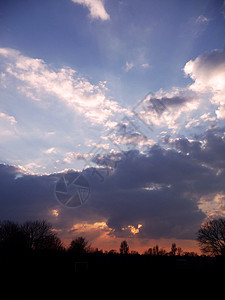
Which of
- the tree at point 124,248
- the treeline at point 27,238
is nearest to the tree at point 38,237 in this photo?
the treeline at point 27,238

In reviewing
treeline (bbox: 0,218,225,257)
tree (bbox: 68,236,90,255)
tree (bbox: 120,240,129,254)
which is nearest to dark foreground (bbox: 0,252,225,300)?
treeline (bbox: 0,218,225,257)

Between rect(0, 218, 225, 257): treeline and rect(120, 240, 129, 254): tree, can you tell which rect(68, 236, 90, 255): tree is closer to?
rect(0, 218, 225, 257): treeline

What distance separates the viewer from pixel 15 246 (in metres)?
45.0

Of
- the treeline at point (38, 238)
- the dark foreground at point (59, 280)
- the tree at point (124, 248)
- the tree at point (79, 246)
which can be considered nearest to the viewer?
the dark foreground at point (59, 280)

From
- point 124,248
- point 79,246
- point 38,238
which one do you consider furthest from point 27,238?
point 124,248

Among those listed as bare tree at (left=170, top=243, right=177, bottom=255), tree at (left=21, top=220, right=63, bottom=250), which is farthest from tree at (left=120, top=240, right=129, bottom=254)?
tree at (left=21, top=220, right=63, bottom=250)

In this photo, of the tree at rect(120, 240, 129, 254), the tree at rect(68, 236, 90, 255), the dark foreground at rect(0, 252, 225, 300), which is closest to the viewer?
the dark foreground at rect(0, 252, 225, 300)

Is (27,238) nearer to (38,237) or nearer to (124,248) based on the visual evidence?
(38,237)

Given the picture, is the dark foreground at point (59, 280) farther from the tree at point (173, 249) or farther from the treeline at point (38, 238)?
the tree at point (173, 249)

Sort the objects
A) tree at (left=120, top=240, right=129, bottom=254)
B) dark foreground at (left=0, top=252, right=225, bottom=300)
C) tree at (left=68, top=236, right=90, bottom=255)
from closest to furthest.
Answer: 1. dark foreground at (left=0, top=252, right=225, bottom=300)
2. tree at (left=68, top=236, right=90, bottom=255)
3. tree at (left=120, top=240, right=129, bottom=254)

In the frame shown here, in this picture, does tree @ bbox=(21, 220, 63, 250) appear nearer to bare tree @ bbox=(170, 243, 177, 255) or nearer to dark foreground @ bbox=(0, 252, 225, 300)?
dark foreground @ bbox=(0, 252, 225, 300)

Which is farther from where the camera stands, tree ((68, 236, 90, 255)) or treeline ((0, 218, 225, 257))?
tree ((68, 236, 90, 255))

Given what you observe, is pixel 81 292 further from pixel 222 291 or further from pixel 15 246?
pixel 15 246

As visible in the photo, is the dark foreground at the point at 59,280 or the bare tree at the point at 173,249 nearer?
the dark foreground at the point at 59,280
